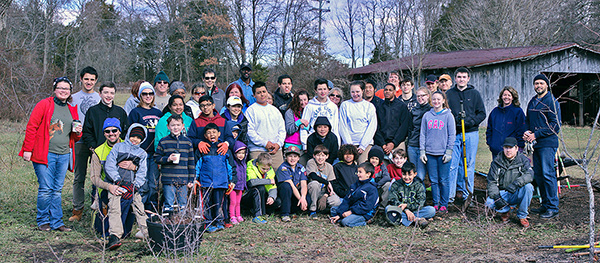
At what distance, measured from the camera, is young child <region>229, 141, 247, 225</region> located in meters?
6.28

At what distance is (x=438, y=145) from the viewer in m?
6.64

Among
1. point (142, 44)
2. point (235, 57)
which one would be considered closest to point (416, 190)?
point (235, 57)

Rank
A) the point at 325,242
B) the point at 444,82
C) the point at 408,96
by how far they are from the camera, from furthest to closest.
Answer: the point at 408,96 → the point at 444,82 → the point at 325,242

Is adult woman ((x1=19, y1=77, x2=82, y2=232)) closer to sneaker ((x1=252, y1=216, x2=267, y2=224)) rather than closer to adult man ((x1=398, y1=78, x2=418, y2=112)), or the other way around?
sneaker ((x1=252, y1=216, x2=267, y2=224))

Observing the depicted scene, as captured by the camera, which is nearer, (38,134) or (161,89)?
(38,134)

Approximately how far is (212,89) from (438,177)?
3.97 meters

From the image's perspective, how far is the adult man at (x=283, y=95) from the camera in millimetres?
7676

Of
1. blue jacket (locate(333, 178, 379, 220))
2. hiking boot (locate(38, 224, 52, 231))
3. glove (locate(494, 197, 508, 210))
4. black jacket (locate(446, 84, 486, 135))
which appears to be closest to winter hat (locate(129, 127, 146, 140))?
hiking boot (locate(38, 224, 52, 231))

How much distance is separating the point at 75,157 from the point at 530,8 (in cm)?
2729

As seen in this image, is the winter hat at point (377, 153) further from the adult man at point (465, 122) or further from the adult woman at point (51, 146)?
the adult woman at point (51, 146)

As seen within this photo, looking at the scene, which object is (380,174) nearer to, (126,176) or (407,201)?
(407,201)

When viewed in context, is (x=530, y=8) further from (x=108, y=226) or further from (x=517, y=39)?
(x=108, y=226)

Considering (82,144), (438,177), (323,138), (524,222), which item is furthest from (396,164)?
(82,144)

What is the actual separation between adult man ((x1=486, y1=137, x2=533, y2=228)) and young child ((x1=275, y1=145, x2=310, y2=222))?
2.64m
